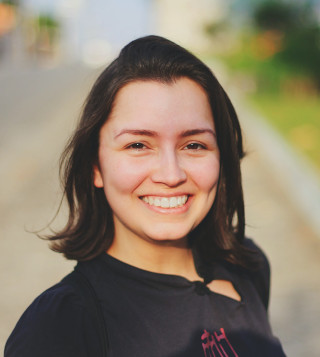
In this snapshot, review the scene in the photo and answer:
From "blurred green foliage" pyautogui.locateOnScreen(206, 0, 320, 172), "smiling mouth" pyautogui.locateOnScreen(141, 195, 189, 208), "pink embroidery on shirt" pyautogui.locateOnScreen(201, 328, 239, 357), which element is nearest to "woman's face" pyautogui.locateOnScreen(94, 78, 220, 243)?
"smiling mouth" pyautogui.locateOnScreen(141, 195, 189, 208)

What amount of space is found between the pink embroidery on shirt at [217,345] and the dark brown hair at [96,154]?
343 millimetres

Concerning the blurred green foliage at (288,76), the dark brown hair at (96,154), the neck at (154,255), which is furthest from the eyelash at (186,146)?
the blurred green foliage at (288,76)

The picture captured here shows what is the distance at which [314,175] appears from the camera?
7.49m

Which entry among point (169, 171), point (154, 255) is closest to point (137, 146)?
point (169, 171)

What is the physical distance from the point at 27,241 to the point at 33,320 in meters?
4.00

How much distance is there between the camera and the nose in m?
1.45

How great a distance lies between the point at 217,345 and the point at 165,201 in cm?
44

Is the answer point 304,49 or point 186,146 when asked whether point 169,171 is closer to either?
point 186,146

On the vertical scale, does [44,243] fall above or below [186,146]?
above

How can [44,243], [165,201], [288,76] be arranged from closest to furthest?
[165,201], [44,243], [288,76]

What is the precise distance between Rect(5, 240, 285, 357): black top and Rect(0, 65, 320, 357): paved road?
828 mm

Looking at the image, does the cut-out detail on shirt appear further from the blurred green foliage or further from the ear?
the blurred green foliage

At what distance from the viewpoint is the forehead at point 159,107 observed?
1.45 metres

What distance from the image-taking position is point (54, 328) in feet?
4.09
